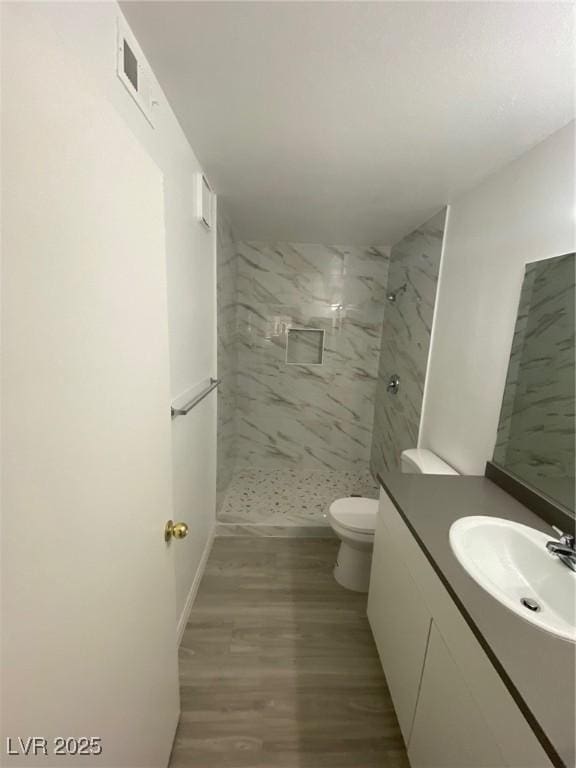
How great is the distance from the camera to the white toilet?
172 cm

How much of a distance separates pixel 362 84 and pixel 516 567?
1610 millimetres

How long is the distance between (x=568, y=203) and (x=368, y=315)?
6.55 feet

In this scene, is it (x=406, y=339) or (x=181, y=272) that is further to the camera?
(x=406, y=339)

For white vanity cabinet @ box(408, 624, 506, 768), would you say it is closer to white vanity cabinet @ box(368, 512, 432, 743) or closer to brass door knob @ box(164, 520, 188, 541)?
white vanity cabinet @ box(368, 512, 432, 743)

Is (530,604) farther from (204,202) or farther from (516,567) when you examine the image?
(204,202)

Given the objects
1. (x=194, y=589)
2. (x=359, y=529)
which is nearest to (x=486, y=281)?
(x=359, y=529)

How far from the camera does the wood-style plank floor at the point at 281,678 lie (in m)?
1.13

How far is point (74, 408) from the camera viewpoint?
0.53m

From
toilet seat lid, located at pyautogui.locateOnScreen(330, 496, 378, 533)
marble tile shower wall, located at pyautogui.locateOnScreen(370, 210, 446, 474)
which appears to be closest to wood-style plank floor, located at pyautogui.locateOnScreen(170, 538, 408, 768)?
toilet seat lid, located at pyautogui.locateOnScreen(330, 496, 378, 533)

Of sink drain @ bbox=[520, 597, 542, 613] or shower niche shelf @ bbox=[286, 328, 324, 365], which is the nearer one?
sink drain @ bbox=[520, 597, 542, 613]

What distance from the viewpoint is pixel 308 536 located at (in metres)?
2.31

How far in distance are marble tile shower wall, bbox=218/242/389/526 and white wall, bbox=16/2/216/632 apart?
0.98 m

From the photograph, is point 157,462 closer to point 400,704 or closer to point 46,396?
point 46,396

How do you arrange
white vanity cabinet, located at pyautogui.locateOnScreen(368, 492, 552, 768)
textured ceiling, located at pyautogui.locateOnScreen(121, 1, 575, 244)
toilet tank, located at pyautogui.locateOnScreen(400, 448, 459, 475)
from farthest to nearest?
toilet tank, located at pyautogui.locateOnScreen(400, 448, 459, 475)
textured ceiling, located at pyautogui.locateOnScreen(121, 1, 575, 244)
white vanity cabinet, located at pyautogui.locateOnScreen(368, 492, 552, 768)
